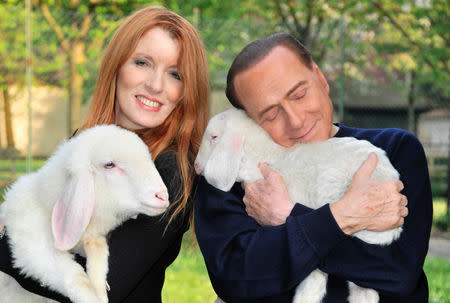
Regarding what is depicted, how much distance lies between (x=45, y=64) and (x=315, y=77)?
6.64 m

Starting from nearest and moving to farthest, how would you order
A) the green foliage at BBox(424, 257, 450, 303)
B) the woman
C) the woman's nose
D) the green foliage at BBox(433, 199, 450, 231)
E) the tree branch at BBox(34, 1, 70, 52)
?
the woman < the woman's nose < the green foliage at BBox(424, 257, 450, 303) < the tree branch at BBox(34, 1, 70, 52) < the green foliage at BBox(433, 199, 450, 231)

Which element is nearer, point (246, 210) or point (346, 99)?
point (246, 210)

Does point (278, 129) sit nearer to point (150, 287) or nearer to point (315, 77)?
point (315, 77)

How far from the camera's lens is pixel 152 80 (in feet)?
9.13

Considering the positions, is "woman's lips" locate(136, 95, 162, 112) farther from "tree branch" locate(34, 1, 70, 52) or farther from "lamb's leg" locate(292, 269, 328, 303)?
"tree branch" locate(34, 1, 70, 52)

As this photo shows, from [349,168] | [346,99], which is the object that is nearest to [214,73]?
[346,99]

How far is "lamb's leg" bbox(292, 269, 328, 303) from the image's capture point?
2160 mm

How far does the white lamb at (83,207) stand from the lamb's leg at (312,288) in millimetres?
615

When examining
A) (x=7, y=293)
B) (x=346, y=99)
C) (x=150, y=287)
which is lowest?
(x=346, y=99)

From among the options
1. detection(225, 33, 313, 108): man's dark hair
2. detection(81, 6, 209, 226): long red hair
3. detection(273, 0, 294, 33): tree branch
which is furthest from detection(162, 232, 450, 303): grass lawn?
detection(273, 0, 294, 33): tree branch

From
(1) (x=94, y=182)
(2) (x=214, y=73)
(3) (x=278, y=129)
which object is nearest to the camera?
(1) (x=94, y=182)

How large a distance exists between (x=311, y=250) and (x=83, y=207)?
0.85 meters

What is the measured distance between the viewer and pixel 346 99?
11.1 m

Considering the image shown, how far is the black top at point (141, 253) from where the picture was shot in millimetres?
2279
